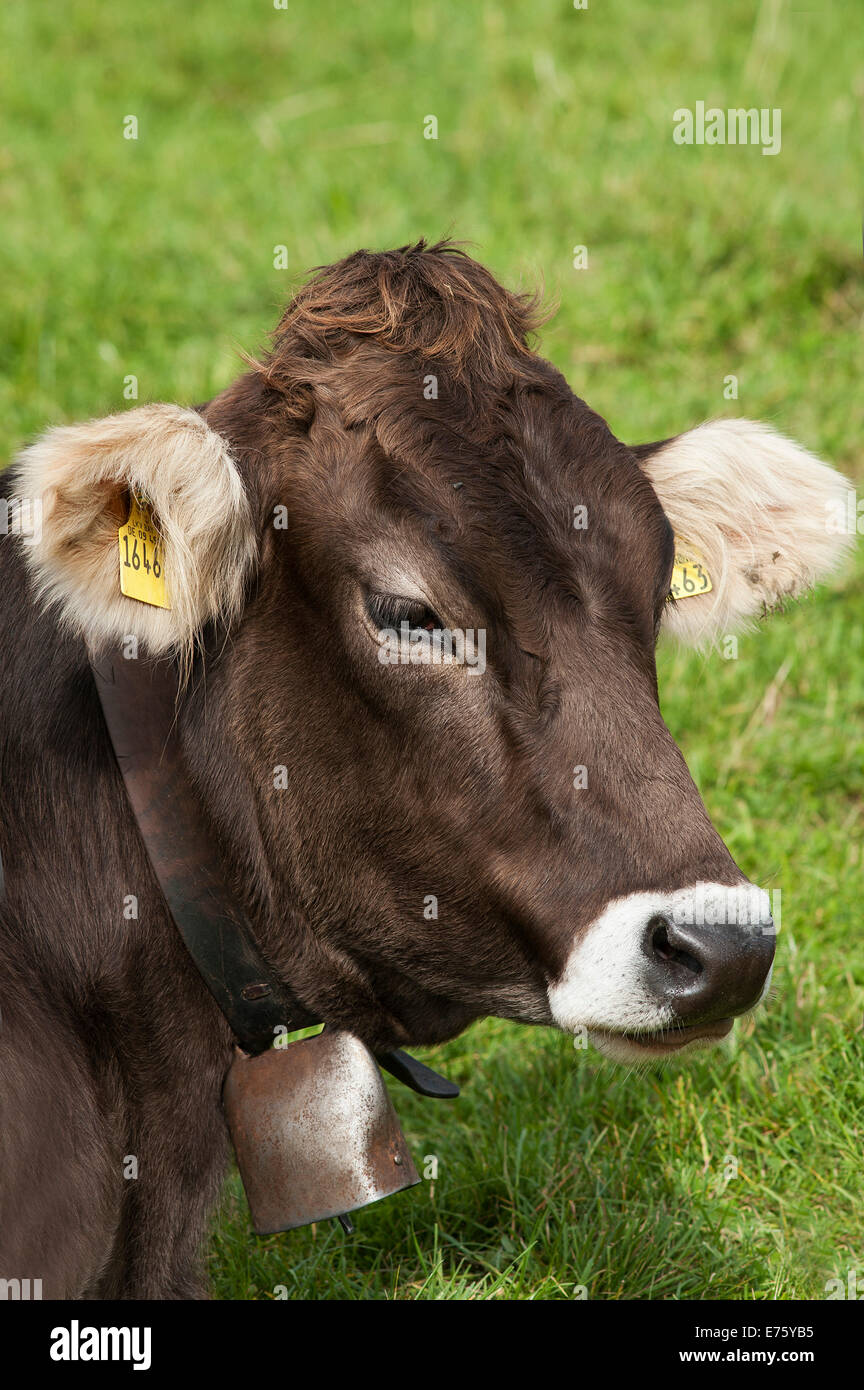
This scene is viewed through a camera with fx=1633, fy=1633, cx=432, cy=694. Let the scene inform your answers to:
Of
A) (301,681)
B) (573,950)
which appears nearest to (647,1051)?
(573,950)

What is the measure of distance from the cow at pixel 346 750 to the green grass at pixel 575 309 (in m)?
0.69

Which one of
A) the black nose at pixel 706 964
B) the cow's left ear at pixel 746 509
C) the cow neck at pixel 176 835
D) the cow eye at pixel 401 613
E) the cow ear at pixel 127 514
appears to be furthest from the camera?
the cow's left ear at pixel 746 509

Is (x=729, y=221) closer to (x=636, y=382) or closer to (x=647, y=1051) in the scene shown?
(x=636, y=382)

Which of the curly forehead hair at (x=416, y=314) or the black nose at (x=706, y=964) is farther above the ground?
the curly forehead hair at (x=416, y=314)

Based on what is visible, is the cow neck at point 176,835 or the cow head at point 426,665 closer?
the cow head at point 426,665

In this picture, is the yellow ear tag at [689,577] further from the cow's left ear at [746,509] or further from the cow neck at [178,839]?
the cow neck at [178,839]

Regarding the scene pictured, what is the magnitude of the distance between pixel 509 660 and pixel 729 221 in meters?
6.00

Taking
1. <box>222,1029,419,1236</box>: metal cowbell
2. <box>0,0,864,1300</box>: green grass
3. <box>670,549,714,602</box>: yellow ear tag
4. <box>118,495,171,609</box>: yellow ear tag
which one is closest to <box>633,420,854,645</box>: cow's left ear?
<box>670,549,714,602</box>: yellow ear tag

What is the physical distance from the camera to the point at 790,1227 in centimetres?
442

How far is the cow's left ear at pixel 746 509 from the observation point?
3.99 metres

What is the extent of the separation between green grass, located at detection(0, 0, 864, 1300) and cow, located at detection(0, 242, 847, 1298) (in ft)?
2.25

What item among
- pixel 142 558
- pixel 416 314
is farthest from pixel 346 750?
pixel 416 314

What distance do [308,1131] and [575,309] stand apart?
225 inches

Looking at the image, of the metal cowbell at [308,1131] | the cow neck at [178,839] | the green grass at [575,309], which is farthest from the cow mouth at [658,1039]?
the green grass at [575,309]
